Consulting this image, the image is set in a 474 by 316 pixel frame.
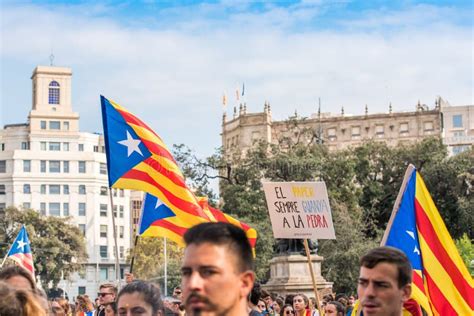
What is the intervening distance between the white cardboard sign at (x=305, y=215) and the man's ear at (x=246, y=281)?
879cm

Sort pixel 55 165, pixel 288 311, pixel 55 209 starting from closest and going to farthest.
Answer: pixel 288 311 < pixel 55 209 < pixel 55 165

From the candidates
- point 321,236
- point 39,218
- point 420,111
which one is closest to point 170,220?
point 321,236

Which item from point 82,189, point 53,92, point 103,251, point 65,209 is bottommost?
point 103,251

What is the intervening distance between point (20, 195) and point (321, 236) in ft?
377

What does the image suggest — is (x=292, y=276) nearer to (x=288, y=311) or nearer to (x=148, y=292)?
(x=288, y=311)

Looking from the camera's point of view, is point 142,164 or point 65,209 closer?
point 142,164

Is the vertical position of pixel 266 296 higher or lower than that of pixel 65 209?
lower

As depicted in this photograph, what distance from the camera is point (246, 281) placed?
14.4ft

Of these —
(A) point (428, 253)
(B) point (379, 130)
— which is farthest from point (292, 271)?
(B) point (379, 130)

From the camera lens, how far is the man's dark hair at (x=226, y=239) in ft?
14.4

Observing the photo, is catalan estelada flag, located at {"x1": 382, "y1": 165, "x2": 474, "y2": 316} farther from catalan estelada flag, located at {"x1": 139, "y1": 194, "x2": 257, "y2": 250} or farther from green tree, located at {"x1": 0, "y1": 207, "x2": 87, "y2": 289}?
green tree, located at {"x1": 0, "y1": 207, "x2": 87, "y2": 289}

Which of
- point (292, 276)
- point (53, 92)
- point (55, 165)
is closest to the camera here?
point (292, 276)

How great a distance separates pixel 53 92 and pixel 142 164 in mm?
129814

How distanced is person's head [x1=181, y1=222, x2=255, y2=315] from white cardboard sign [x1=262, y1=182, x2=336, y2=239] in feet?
28.9
